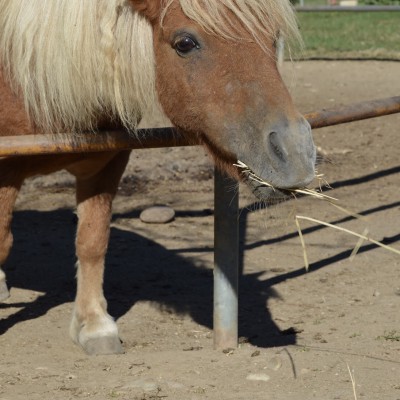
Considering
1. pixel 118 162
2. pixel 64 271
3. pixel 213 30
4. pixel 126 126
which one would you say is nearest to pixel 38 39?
pixel 126 126

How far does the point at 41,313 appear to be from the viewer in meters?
4.66

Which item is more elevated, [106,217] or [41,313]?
[106,217]

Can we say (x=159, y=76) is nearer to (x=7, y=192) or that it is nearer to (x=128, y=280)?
(x=7, y=192)

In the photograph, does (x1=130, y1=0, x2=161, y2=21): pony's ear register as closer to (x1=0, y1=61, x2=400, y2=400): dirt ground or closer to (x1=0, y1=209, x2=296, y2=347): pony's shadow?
(x1=0, y1=61, x2=400, y2=400): dirt ground

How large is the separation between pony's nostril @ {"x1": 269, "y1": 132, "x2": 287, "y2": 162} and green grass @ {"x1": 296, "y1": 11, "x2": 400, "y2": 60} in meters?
9.59

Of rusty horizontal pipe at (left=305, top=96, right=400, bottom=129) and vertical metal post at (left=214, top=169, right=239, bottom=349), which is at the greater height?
rusty horizontal pipe at (left=305, top=96, right=400, bottom=129)

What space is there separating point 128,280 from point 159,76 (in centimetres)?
216

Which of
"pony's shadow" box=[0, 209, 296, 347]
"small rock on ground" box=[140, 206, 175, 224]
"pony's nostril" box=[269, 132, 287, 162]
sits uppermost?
"pony's nostril" box=[269, 132, 287, 162]

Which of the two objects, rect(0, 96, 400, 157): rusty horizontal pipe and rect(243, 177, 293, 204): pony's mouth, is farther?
rect(0, 96, 400, 157): rusty horizontal pipe

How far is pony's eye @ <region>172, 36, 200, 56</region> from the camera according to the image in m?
3.08

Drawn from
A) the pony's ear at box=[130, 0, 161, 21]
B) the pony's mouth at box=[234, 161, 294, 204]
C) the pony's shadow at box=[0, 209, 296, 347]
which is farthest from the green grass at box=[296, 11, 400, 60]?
the pony's mouth at box=[234, 161, 294, 204]

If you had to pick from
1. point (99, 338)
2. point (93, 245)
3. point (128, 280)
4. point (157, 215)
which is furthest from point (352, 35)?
point (99, 338)

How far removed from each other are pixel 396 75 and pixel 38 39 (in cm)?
820

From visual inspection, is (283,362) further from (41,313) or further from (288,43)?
(41,313)
